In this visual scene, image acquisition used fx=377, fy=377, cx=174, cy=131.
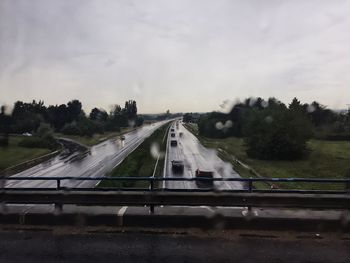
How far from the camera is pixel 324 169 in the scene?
45281 mm

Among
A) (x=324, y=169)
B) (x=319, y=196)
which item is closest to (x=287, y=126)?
(x=324, y=169)

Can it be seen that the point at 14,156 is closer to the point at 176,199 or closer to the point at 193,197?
the point at 176,199

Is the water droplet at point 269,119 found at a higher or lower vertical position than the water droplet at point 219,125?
higher

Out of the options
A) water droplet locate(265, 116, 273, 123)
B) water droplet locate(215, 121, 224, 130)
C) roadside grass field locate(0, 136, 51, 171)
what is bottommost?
roadside grass field locate(0, 136, 51, 171)

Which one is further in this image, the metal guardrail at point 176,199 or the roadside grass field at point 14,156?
the roadside grass field at point 14,156

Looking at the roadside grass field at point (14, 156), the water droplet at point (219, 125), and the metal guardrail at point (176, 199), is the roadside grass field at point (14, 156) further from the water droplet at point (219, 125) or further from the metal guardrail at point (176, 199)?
the water droplet at point (219, 125)

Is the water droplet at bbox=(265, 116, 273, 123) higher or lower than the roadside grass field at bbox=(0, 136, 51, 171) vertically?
higher

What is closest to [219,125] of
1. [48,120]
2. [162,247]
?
[48,120]

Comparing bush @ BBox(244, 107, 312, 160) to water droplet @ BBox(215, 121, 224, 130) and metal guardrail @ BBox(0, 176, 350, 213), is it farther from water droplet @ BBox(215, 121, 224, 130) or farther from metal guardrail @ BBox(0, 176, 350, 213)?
water droplet @ BBox(215, 121, 224, 130)

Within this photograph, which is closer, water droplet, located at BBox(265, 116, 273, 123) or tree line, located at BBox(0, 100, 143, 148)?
water droplet, located at BBox(265, 116, 273, 123)

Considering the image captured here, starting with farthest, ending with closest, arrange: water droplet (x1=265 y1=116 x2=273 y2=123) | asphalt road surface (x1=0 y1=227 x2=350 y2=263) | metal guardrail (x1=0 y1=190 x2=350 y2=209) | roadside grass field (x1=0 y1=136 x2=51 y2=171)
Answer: water droplet (x1=265 y1=116 x2=273 y2=123), roadside grass field (x1=0 y1=136 x2=51 y2=171), metal guardrail (x1=0 y1=190 x2=350 y2=209), asphalt road surface (x1=0 y1=227 x2=350 y2=263)

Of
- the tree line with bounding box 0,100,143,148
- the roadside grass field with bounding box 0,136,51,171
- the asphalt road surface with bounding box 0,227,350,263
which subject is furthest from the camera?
the tree line with bounding box 0,100,143,148

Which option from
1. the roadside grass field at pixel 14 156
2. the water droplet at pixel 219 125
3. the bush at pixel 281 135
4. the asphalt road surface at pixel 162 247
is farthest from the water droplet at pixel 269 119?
the asphalt road surface at pixel 162 247

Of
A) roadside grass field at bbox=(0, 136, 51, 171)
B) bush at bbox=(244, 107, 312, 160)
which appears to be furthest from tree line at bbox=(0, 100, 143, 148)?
bush at bbox=(244, 107, 312, 160)
